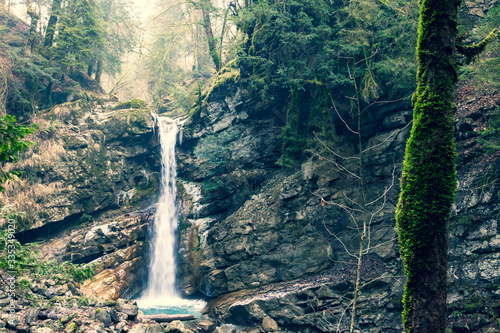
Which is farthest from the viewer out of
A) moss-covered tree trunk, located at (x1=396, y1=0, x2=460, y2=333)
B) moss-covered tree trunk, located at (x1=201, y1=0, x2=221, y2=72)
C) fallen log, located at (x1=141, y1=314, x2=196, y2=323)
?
moss-covered tree trunk, located at (x1=201, y1=0, x2=221, y2=72)

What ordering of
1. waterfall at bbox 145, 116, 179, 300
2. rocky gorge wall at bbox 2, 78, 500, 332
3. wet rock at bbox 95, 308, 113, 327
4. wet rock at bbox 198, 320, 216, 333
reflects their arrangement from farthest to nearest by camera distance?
waterfall at bbox 145, 116, 179, 300 < wet rock at bbox 198, 320, 216, 333 < rocky gorge wall at bbox 2, 78, 500, 332 < wet rock at bbox 95, 308, 113, 327

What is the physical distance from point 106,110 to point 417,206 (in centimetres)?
1870

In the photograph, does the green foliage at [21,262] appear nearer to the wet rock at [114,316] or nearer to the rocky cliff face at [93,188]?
the wet rock at [114,316]

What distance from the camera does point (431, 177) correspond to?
431 cm

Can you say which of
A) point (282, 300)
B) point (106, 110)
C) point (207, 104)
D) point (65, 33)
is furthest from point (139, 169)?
point (282, 300)

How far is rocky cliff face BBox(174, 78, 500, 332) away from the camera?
9867 millimetres

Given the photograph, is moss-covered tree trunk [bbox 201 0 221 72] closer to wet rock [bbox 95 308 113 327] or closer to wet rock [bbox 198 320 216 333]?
wet rock [bbox 198 320 216 333]

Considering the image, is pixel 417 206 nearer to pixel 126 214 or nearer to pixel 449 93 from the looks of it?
pixel 449 93

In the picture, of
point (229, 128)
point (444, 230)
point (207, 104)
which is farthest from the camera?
point (207, 104)

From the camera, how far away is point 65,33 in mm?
18516

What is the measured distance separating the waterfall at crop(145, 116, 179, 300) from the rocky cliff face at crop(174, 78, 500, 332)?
716 millimetres

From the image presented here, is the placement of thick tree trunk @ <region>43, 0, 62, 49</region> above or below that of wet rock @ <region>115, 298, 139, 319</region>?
above

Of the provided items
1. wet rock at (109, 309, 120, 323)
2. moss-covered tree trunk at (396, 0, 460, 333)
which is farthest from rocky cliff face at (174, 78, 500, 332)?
wet rock at (109, 309, 120, 323)

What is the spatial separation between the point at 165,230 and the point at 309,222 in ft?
25.0
